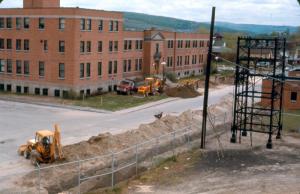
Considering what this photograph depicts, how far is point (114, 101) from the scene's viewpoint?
169 ft

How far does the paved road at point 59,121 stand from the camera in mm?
29578

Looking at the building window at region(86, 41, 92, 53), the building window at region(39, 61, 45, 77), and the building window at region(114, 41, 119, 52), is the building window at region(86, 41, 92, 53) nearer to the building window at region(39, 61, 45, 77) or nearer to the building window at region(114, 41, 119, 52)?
the building window at region(39, 61, 45, 77)

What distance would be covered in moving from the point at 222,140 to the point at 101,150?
10.1 m

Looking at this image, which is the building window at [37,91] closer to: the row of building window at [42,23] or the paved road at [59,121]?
the paved road at [59,121]

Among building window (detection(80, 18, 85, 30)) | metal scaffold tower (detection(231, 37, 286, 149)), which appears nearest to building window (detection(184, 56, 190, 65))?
building window (detection(80, 18, 85, 30))

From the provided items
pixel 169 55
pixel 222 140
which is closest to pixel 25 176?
pixel 222 140

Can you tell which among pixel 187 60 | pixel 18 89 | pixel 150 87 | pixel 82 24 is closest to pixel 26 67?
pixel 18 89

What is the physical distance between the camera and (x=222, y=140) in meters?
34.2

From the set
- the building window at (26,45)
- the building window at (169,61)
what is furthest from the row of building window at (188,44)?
the building window at (26,45)

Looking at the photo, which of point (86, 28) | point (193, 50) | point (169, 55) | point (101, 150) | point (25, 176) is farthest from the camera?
point (193, 50)

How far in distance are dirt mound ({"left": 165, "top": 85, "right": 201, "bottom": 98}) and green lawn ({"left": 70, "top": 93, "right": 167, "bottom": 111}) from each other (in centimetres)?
183

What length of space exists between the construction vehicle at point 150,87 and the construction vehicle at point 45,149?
31.0m

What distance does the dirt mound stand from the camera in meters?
59.3

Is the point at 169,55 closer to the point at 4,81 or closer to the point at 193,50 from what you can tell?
the point at 193,50
